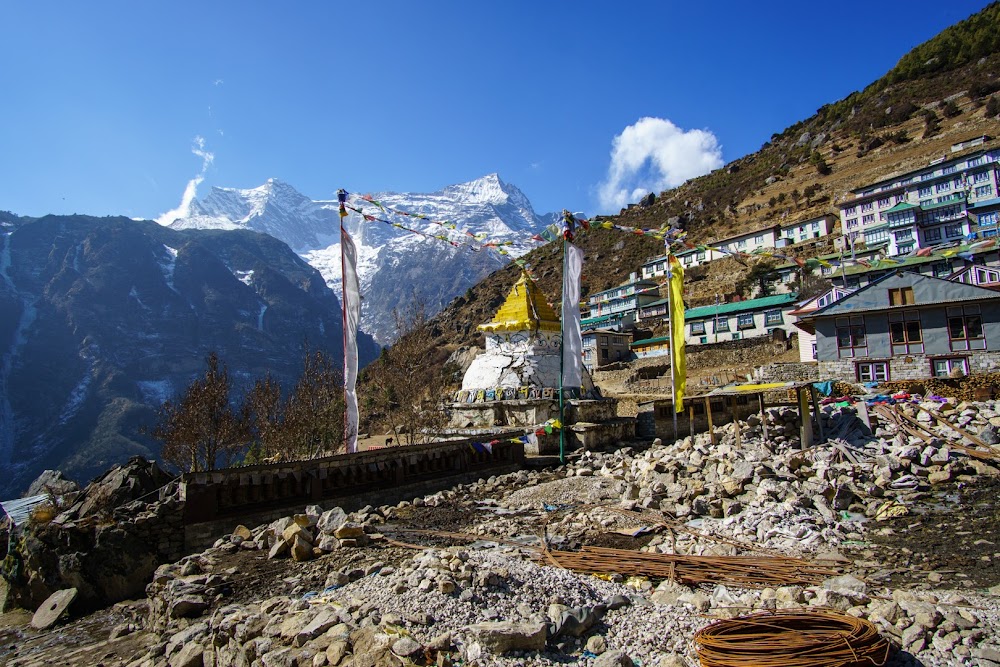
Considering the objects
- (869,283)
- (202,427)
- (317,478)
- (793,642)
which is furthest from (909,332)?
(202,427)

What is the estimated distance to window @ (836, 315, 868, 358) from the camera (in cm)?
2395

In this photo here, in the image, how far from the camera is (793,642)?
5.18m

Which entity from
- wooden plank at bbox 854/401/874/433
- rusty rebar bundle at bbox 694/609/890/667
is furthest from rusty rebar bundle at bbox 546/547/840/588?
wooden plank at bbox 854/401/874/433

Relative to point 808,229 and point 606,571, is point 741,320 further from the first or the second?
point 606,571

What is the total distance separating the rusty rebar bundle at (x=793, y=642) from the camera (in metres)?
5.05

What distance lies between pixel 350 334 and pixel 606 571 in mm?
8320

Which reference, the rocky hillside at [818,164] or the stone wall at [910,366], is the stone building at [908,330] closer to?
the stone wall at [910,366]

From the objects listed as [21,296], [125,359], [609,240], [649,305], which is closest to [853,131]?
[609,240]

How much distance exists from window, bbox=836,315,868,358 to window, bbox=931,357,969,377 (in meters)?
2.43

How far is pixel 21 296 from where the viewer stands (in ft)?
403

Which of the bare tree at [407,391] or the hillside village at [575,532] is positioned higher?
the bare tree at [407,391]

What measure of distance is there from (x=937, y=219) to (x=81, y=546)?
214 ft

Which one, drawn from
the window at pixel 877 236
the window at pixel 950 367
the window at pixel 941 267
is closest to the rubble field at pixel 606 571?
the window at pixel 950 367

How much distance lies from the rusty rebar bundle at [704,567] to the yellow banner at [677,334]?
701 centimetres
